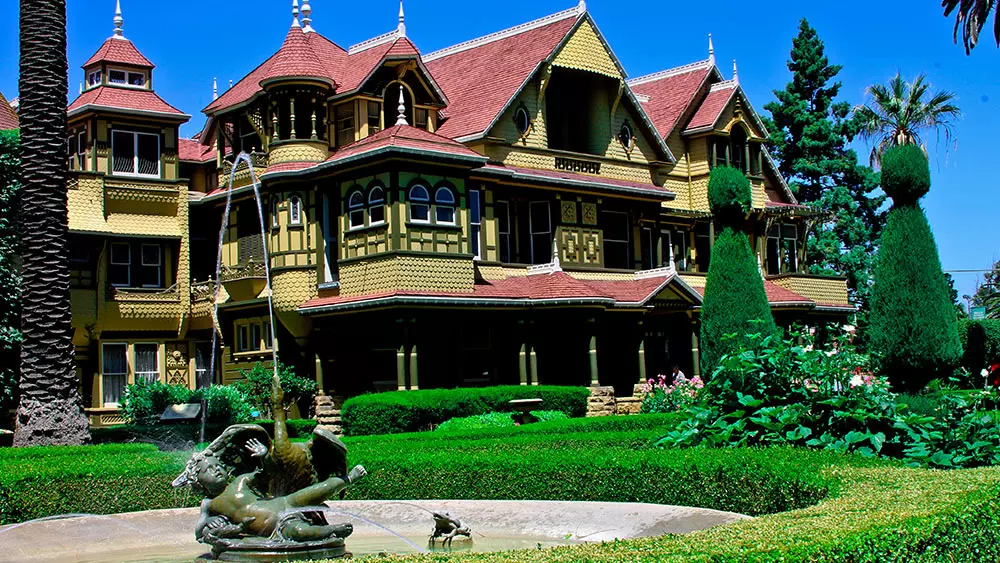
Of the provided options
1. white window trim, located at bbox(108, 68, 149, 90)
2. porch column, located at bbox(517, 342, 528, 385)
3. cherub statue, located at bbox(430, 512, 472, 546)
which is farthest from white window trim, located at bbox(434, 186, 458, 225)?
cherub statue, located at bbox(430, 512, 472, 546)

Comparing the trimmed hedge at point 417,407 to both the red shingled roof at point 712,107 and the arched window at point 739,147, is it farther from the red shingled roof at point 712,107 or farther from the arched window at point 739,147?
the arched window at point 739,147

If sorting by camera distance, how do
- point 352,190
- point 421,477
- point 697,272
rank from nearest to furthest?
1. point 421,477
2. point 352,190
3. point 697,272

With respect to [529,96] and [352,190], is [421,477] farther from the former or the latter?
[529,96]

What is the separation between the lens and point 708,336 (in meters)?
31.4

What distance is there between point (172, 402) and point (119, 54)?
12.5 metres

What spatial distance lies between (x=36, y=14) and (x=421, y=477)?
1280cm

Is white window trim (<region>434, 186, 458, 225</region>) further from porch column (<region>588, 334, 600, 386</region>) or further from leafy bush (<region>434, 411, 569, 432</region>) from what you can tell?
leafy bush (<region>434, 411, 569, 432</region>)

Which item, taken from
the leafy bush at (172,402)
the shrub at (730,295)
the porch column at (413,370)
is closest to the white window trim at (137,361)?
the leafy bush at (172,402)

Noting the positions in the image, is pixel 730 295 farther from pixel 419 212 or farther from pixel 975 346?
pixel 975 346

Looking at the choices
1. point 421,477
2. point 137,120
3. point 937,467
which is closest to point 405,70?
point 137,120

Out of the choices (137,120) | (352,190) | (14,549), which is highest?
(137,120)

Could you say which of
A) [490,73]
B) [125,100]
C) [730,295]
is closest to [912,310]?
[730,295]

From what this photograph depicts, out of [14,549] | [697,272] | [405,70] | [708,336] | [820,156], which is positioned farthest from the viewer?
[820,156]

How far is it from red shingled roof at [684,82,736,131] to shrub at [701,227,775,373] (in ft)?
42.1
